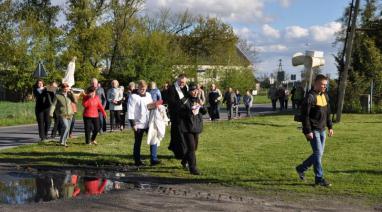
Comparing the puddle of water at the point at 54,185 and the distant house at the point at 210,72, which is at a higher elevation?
the distant house at the point at 210,72

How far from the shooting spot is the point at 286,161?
12.3 metres

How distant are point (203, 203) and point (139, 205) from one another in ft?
2.96

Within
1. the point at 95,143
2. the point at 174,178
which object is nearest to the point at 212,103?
the point at 95,143

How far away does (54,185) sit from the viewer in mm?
9508

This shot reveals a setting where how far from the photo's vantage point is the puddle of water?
848 cm

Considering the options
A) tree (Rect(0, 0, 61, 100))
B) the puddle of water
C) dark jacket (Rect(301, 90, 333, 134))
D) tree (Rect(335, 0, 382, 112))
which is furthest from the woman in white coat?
tree (Rect(0, 0, 61, 100))

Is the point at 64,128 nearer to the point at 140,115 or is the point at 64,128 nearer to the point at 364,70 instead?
the point at 140,115

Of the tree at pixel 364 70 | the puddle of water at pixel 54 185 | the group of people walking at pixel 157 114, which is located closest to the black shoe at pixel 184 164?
the group of people walking at pixel 157 114

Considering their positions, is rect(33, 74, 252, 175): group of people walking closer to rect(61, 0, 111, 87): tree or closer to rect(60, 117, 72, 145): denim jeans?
rect(60, 117, 72, 145): denim jeans

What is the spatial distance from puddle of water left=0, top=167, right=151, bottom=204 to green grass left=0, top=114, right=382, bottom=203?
102cm

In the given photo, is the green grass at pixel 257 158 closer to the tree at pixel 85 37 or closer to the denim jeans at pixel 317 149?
the denim jeans at pixel 317 149

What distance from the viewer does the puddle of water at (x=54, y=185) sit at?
27.8ft

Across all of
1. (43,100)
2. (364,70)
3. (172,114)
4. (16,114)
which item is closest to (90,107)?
(43,100)

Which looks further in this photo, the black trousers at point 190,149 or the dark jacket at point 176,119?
the dark jacket at point 176,119
